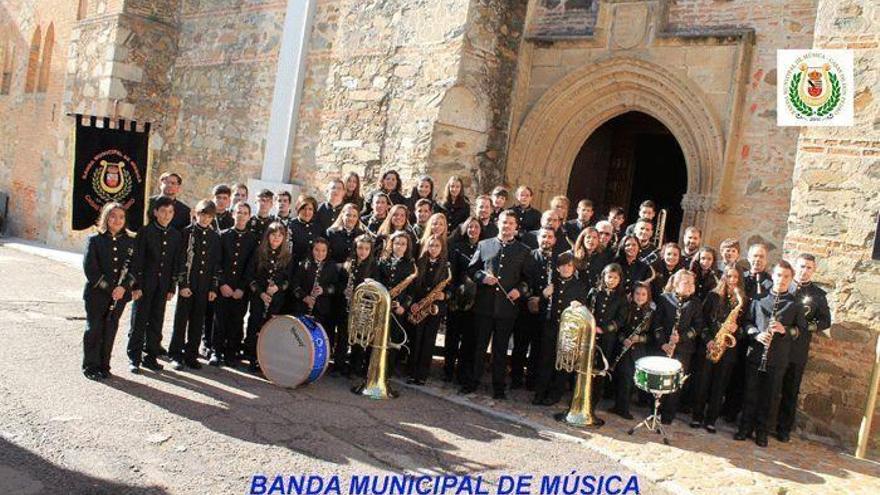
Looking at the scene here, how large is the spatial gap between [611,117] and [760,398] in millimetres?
4538

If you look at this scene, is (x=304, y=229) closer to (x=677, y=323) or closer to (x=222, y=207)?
(x=222, y=207)

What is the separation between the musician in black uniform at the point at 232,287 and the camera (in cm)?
699

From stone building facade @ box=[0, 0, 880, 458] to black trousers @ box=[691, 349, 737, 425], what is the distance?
0.88 m

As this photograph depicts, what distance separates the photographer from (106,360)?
6.19 m

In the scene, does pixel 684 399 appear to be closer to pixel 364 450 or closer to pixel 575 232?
pixel 575 232

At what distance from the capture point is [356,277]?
22.7 feet

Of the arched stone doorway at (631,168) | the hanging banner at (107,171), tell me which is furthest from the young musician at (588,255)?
the hanging banner at (107,171)

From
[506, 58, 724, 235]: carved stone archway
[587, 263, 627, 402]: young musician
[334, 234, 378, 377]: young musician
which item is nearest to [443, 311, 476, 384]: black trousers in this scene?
[334, 234, 378, 377]: young musician

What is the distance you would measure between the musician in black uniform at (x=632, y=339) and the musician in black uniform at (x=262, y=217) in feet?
11.6

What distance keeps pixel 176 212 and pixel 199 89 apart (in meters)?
7.63

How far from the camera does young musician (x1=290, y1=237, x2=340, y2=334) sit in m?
6.97

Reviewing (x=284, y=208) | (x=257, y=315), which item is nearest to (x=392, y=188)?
(x=284, y=208)

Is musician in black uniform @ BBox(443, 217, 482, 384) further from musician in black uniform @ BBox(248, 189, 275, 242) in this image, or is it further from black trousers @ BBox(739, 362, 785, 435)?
black trousers @ BBox(739, 362, 785, 435)

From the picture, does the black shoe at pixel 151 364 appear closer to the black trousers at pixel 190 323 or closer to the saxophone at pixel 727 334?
the black trousers at pixel 190 323
